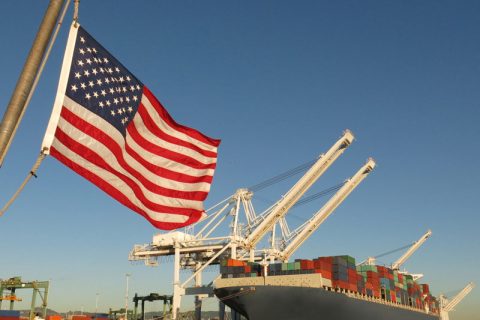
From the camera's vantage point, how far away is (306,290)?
4481cm

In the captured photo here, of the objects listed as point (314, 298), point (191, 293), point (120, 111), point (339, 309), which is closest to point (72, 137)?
point (120, 111)

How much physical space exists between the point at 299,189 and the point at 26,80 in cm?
6534

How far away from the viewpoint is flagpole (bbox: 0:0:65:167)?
20.8 ft

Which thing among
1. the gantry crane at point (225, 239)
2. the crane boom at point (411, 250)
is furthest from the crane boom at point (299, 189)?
the crane boom at point (411, 250)

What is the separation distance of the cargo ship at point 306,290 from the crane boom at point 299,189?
1332 centimetres

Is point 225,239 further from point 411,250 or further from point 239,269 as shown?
point 411,250

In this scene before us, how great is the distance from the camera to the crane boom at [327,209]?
7400 cm

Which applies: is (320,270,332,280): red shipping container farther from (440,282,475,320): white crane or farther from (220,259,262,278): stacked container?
(440,282,475,320): white crane

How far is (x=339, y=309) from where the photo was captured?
1866 inches

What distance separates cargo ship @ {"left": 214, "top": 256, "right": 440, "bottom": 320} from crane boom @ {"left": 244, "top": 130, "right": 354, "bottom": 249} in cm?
1332

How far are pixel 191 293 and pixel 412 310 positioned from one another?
116ft

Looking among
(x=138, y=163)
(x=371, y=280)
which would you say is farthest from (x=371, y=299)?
(x=138, y=163)

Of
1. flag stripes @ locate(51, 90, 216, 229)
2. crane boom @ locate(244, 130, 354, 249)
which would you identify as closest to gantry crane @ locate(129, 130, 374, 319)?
crane boom @ locate(244, 130, 354, 249)

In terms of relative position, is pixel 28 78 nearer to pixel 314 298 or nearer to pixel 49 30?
pixel 49 30
